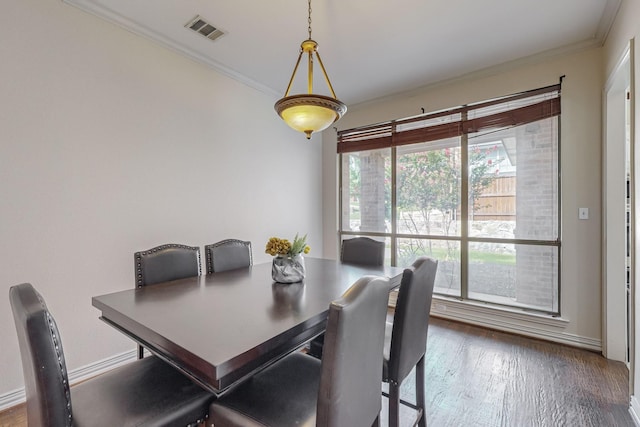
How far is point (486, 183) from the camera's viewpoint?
317 centimetres

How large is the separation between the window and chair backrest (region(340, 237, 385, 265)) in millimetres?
1352

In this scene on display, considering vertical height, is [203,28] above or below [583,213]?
above

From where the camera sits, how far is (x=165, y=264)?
199 centimetres

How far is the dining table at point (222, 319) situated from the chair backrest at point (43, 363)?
28 cm

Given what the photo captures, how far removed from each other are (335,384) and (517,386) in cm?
197

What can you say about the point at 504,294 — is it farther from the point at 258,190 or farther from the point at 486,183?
the point at 258,190

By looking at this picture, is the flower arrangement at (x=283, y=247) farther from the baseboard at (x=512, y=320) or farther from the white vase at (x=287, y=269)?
the baseboard at (x=512, y=320)

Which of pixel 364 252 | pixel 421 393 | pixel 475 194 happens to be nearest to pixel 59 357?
pixel 421 393

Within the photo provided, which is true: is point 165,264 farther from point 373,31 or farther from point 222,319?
point 373,31

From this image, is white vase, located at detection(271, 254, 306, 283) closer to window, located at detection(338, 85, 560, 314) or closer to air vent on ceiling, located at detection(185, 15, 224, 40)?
air vent on ceiling, located at detection(185, 15, 224, 40)

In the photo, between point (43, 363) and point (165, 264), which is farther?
point (165, 264)

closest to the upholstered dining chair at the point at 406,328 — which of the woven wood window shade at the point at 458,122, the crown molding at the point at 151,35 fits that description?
the woven wood window shade at the point at 458,122

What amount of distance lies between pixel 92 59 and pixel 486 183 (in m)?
3.75

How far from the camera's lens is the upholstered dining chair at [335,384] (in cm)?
88
